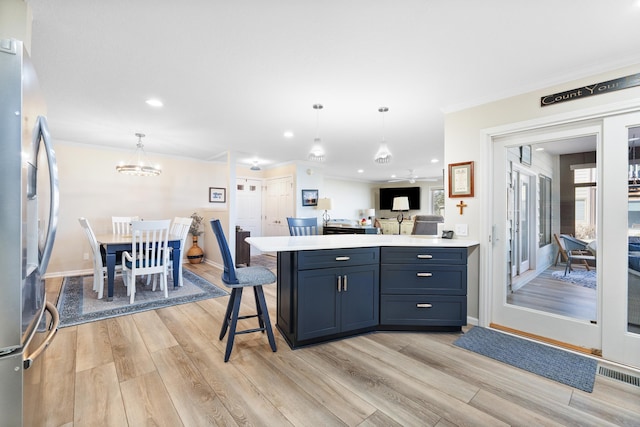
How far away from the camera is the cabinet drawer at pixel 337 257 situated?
2322 mm

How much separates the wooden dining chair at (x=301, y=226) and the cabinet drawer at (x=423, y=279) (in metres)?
1.19

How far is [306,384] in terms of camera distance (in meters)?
1.87

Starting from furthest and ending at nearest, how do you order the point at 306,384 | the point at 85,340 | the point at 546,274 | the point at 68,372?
the point at 546,274 < the point at 85,340 < the point at 68,372 < the point at 306,384

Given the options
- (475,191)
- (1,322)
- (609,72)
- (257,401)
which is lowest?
(257,401)

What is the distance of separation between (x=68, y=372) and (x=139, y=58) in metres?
2.42

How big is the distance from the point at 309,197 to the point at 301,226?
3.40 metres

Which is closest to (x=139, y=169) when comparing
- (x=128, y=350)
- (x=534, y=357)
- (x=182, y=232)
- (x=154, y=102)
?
(x=182, y=232)

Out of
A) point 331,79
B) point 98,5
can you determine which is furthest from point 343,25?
point 98,5

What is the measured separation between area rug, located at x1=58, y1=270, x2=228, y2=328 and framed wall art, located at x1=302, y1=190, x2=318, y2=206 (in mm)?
2980

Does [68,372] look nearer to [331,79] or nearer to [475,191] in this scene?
[331,79]

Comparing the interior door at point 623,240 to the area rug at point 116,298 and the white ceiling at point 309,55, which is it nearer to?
the white ceiling at point 309,55

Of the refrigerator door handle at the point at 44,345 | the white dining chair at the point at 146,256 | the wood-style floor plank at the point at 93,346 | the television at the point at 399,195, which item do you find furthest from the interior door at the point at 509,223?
the television at the point at 399,195

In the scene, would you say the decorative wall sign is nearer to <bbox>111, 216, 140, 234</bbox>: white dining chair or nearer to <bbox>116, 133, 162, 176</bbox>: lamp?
<bbox>116, 133, 162, 176</bbox>: lamp

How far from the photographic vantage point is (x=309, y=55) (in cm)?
216
